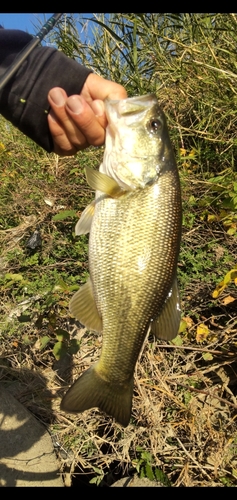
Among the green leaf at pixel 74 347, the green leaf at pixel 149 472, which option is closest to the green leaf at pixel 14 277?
the green leaf at pixel 74 347

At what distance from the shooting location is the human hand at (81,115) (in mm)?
1709

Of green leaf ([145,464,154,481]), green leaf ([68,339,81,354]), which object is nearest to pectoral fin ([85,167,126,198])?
green leaf ([68,339,81,354])

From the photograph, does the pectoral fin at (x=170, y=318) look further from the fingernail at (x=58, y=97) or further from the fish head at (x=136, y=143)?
the fingernail at (x=58, y=97)

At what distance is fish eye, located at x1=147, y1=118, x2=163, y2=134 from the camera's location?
69.4 inches

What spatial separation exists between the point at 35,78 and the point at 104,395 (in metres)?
1.40

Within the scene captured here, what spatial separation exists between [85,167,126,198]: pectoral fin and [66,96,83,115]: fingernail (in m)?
0.25

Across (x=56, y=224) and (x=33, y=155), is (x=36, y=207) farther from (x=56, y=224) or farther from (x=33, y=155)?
(x=33, y=155)

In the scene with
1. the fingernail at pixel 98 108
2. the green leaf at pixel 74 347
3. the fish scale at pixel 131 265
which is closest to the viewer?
the fish scale at pixel 131 265

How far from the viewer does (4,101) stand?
1.90 metres

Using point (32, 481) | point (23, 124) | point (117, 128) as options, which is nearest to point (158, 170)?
point (117, 128)

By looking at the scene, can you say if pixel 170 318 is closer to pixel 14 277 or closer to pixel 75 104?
pixel 75 104

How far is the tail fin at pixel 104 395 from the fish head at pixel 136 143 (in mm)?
808

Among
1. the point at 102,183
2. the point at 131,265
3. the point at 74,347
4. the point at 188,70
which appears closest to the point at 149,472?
the point at 74,347
